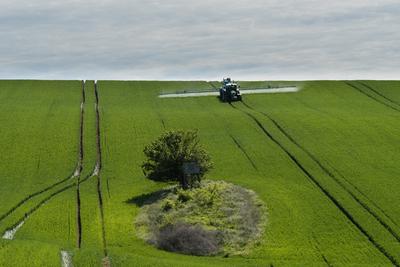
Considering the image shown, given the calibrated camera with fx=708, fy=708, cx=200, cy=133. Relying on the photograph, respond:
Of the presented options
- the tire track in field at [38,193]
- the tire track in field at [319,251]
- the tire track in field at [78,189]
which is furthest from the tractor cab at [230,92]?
the tire track in field at [319,251]

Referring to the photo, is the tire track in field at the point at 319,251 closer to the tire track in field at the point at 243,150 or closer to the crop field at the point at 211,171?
the crop field at the point at 211,171

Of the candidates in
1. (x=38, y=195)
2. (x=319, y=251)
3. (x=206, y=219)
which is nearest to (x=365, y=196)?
(x=319, y=251)

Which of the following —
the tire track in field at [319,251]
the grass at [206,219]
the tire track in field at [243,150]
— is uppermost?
the tire track in field at [243,150]

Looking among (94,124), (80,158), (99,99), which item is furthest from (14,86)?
(80,158)

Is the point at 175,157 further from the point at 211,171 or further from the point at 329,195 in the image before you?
the point at 329,195

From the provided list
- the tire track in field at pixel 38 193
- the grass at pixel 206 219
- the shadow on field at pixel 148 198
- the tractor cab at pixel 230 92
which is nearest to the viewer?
the grass at pixel 206 219

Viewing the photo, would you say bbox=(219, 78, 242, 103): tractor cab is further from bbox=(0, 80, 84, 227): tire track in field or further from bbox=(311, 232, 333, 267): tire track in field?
bbox=(311, 232, 333, 267): tire track in field
